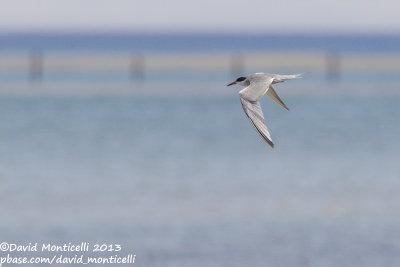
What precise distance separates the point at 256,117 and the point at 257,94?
0.49m

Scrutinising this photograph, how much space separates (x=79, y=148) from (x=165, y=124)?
20.6 ft

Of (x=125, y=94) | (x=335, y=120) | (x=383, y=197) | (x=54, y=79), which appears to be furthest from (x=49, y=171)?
(x=54, y=79)

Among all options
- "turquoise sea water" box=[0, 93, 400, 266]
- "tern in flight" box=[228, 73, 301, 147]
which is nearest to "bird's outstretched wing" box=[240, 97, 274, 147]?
"tern in flight" box=[228, 73, 301, 147]

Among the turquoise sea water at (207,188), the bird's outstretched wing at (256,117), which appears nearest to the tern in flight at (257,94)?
the bird's outstretched wing at (256,117)

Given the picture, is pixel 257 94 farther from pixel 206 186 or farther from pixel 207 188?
pixel 206 186

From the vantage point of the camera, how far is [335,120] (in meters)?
32.5

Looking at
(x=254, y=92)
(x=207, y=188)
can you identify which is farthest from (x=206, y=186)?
(x=254, y=92)

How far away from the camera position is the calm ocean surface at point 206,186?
14.9 meters

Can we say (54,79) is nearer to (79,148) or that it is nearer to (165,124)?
(165,124)

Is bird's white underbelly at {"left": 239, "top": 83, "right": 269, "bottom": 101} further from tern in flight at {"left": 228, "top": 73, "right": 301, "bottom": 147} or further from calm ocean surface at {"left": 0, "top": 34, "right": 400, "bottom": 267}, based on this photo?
calm ocean surface at {"left": 0, "top": 34, "right": 400, "bottom": 267}

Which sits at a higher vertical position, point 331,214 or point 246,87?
point 246,87

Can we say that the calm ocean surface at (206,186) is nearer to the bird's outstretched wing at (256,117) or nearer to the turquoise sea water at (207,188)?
the turquoise sea water at (207,188)

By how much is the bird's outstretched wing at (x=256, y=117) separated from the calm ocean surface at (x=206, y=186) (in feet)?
20.2

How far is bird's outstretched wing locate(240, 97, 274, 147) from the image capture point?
289 inches
